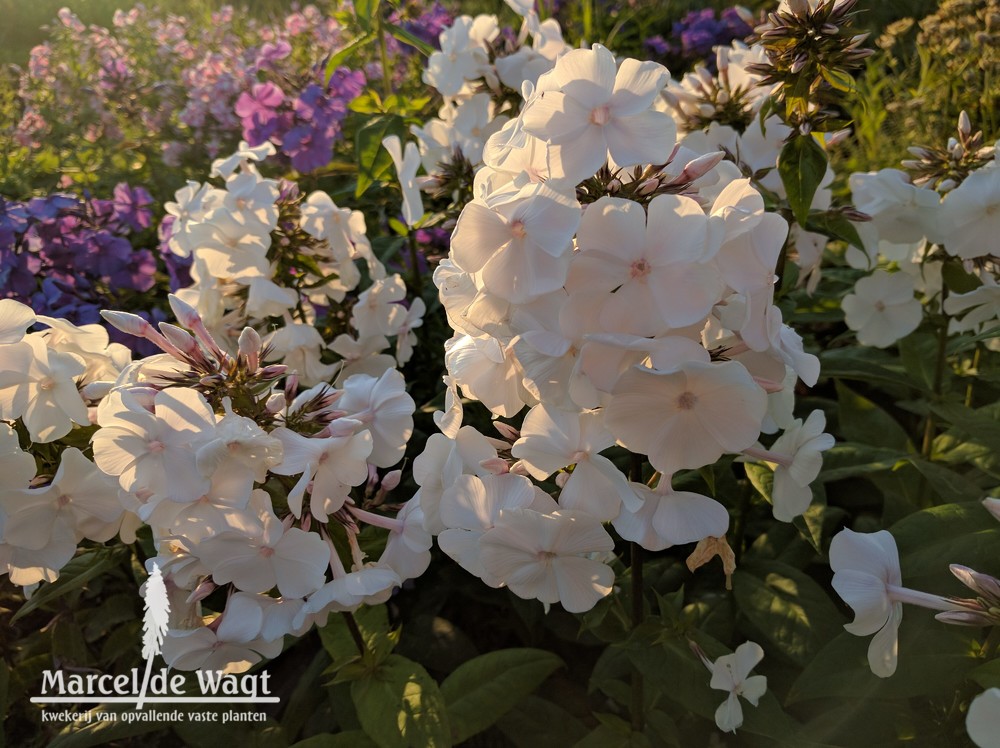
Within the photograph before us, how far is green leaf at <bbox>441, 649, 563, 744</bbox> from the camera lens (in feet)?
4.80

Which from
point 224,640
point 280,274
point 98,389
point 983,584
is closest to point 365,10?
point 280,274

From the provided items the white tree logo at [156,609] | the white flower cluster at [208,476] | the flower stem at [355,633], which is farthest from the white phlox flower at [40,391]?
the flower stem at [355,633]

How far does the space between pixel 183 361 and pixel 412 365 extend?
1130mm

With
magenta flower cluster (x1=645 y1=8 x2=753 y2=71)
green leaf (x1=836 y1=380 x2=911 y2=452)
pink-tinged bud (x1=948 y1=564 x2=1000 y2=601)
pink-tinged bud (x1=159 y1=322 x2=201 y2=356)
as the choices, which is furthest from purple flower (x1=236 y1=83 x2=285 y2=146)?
magenta flower cluster (x1=645 y1=8 x2=753 y2=71)

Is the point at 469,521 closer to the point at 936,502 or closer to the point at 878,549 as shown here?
the point at 878,549

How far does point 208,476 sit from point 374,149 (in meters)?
1.20

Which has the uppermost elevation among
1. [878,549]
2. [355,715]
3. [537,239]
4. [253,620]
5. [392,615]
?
[537,239]

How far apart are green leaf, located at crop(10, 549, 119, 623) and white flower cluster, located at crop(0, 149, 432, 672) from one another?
14cm

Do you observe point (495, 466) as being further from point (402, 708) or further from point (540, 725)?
point (540, 725)

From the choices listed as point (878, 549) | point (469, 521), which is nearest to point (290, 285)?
point (469, 521)

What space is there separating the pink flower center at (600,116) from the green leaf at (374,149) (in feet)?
3.54

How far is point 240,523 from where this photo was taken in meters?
1.14

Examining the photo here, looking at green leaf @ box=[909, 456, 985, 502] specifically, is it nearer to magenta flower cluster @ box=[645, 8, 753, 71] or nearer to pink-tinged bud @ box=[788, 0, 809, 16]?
pink-tinged bud @ box=[788, 0, 809, 16]

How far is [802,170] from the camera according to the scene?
4.55 ft
